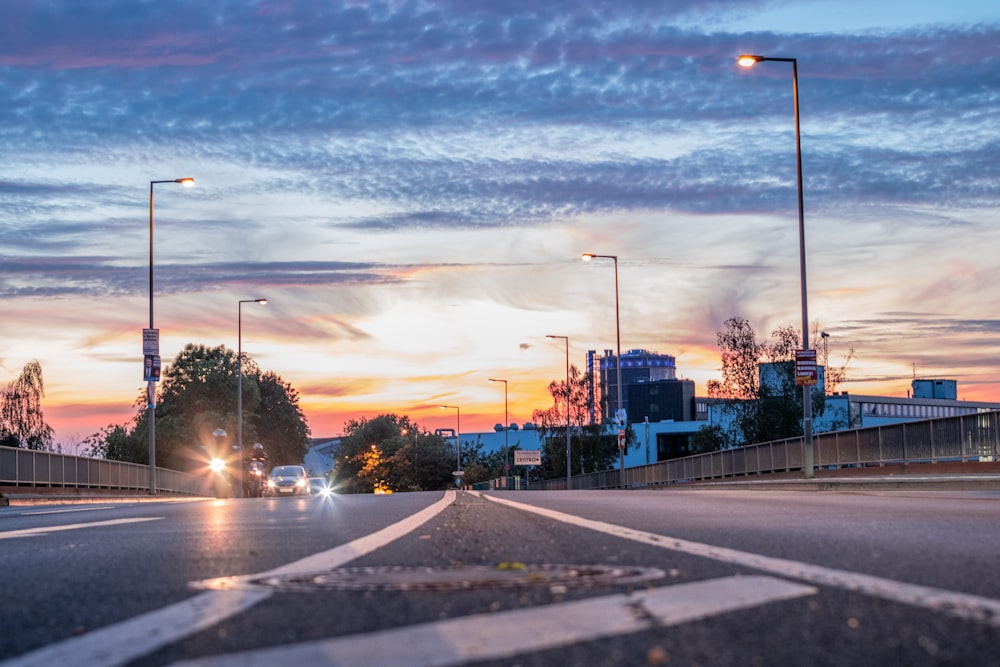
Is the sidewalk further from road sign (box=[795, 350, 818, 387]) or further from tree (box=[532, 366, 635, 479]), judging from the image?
tree (box=[532, 366, 635, 479])

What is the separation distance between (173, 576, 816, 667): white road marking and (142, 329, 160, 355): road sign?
37.4 meters

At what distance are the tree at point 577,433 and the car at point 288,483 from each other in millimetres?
36076

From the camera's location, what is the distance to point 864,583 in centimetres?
481

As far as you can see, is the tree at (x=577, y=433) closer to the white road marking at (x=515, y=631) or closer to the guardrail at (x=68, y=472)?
the guardrail at (x=68, y=472)

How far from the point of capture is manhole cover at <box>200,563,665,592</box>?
483 centimetres

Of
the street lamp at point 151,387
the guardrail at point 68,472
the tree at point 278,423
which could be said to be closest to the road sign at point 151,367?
the street lamp at point 151,387

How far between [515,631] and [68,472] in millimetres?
34720

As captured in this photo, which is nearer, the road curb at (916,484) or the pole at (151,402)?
the road curb at (916,484)

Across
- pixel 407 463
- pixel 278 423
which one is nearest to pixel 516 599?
pixel 278 423

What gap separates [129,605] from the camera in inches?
181

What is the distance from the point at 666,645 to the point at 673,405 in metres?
150

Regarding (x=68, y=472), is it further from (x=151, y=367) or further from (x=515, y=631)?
(x=515, y=631)

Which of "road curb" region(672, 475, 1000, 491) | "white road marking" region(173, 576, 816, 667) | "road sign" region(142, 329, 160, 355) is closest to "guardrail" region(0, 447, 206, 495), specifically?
"road sign" region(142, 329, 160, 355)

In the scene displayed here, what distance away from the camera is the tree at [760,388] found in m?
68.2
